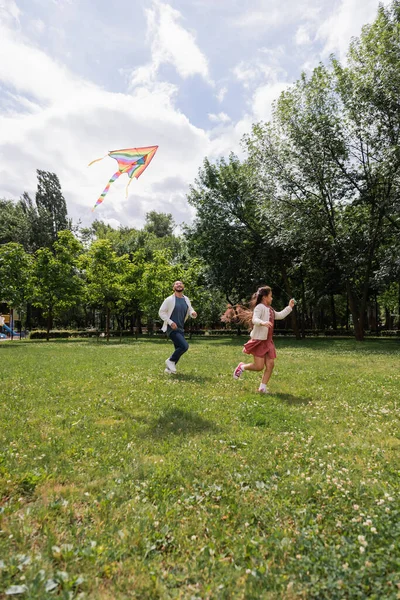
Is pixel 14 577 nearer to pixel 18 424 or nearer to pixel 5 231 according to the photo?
pixel 18 424

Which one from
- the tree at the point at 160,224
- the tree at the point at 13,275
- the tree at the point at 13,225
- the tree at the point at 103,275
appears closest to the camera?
the tree at the point at 13,275

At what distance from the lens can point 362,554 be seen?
3.09 metres

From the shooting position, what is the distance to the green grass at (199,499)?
2.90m

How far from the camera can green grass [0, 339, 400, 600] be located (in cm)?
290

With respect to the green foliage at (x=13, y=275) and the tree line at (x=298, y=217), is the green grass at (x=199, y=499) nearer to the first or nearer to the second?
the tree line at (x=298, y=217)

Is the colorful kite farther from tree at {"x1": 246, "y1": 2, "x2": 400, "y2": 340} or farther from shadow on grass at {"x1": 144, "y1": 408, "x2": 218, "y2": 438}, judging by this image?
tree at {"x1": 246, "y1": 2, "x2": 400, "y2": 340}

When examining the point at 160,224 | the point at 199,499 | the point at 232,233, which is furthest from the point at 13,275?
the point at 160,224

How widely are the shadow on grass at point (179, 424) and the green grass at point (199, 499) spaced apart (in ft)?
0.13

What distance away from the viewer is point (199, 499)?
411cm

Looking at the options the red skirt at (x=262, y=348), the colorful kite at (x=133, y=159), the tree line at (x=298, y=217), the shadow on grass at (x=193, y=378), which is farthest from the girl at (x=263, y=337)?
the tree line at (x=298, y=217)

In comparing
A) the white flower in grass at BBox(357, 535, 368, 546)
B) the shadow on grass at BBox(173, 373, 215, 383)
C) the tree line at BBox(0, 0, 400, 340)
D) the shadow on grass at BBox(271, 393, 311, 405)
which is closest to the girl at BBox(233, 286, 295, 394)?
the shadow on grass at BBox(271, 393, 311, 405)

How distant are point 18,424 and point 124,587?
4.67m

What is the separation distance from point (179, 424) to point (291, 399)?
338cm

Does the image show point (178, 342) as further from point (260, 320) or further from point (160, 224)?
point (160, 224)
